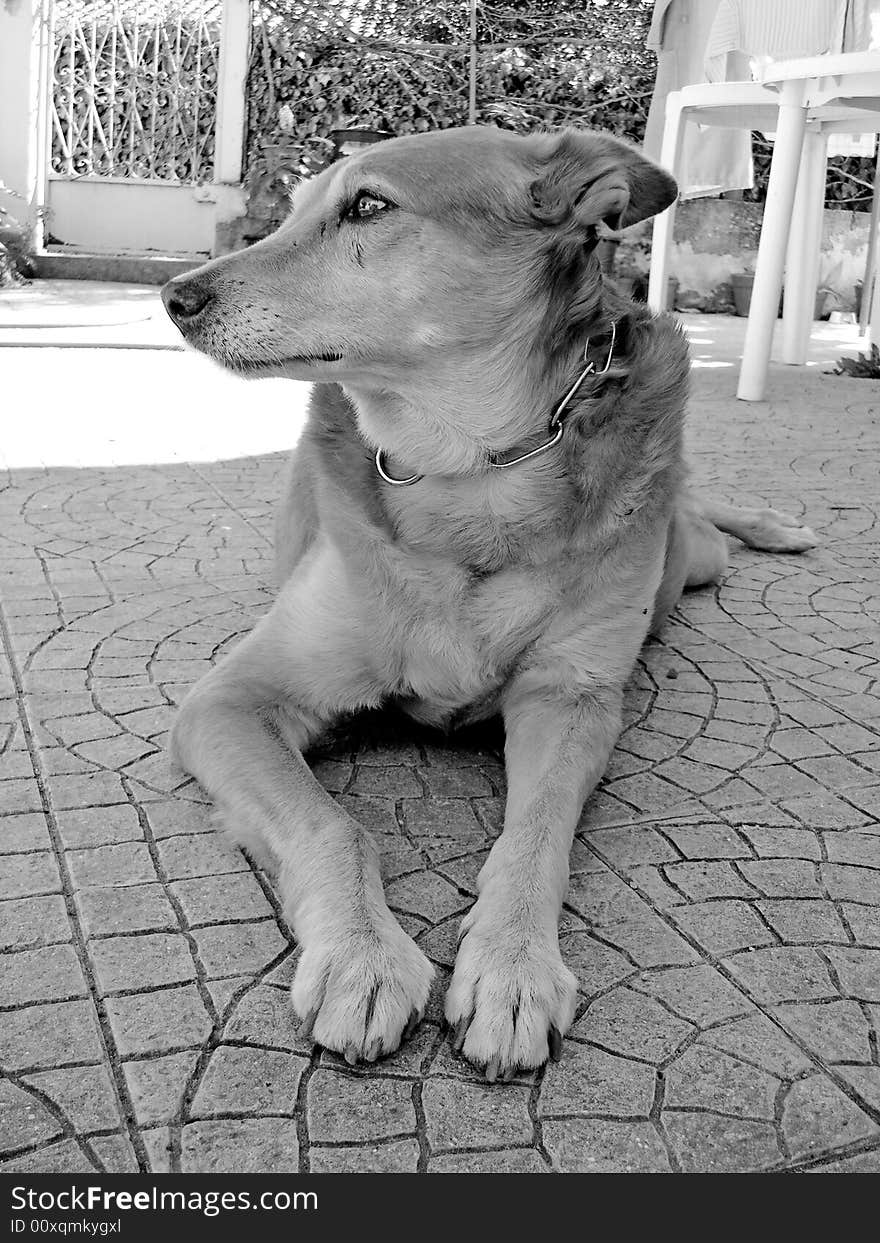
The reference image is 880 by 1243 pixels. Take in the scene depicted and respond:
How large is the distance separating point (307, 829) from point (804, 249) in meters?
7.52

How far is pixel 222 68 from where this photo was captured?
12.4 meters

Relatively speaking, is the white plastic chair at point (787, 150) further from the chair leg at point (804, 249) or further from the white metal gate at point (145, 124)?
the white metal gate at point (145, 124)

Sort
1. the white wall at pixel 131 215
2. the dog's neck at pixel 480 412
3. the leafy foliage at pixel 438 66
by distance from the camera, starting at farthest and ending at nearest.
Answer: the white wall at pixel 131 215
the leafy foliage at pixel 438 66
the dog's neck at pixel 480 412

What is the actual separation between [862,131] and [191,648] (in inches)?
269

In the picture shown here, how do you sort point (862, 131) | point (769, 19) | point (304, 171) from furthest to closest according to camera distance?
1. point (304, 171)
2. point (862, 131)
3. point (769, 19)

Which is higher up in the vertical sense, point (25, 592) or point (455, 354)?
point (455, 354)

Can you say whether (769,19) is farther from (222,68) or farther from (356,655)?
(222,68)

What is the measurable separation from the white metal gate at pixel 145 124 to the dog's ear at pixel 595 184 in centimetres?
1071

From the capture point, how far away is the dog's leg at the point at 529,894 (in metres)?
1.70

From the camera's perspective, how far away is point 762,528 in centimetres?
438

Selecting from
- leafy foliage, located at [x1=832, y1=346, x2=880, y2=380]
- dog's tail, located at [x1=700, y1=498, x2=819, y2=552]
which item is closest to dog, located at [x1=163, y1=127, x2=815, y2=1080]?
dog's tail, located at [x1=700, y1=498, x2=819, y2=552]

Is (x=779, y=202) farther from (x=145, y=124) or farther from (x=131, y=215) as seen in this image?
(x=145, y=124)

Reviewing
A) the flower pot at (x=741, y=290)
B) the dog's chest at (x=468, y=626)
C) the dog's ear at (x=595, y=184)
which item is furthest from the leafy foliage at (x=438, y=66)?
the dog's chest at (x=468, y=626)
